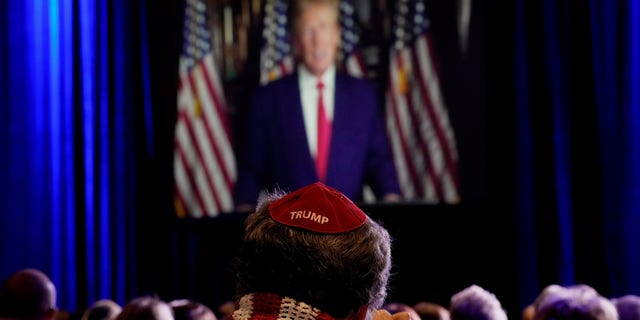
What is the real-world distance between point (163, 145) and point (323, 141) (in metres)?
1.61

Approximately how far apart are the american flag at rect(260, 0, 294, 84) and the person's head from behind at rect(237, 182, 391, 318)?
6975mm

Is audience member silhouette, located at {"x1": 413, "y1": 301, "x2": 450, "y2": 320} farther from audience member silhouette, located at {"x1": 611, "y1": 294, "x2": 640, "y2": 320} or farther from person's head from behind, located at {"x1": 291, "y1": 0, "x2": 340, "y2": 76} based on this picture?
person's head from behind, located at {"x1": 291, "y1": 0, "x2": 340, "y2": 76}

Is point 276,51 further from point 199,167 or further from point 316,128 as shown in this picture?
point 199,167

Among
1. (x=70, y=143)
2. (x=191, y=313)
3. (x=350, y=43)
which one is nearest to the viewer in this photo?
(x=191, y=313)

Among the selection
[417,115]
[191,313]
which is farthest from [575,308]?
[417,115]

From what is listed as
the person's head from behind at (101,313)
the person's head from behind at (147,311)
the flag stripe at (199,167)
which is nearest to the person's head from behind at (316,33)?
the flag stripe at (199,167)

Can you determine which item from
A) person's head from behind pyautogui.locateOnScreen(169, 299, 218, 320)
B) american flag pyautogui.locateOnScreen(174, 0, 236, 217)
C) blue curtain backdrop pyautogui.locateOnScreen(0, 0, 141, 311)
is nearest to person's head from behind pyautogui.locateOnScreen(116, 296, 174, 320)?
person's head from behind pyautogui.locateOnScreen(169, 299, 218, 320)

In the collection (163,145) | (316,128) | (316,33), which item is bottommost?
(163,145)

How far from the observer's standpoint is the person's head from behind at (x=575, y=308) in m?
2.97

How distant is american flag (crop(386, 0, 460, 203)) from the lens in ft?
26.0

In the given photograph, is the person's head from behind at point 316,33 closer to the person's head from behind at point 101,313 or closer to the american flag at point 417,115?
the american flag at point 417,115

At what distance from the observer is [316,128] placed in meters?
8.19

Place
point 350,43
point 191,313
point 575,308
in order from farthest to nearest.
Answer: point 350,43, point 191,313, point 575,308

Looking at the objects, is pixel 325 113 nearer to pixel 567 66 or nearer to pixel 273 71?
pixel 273 71
